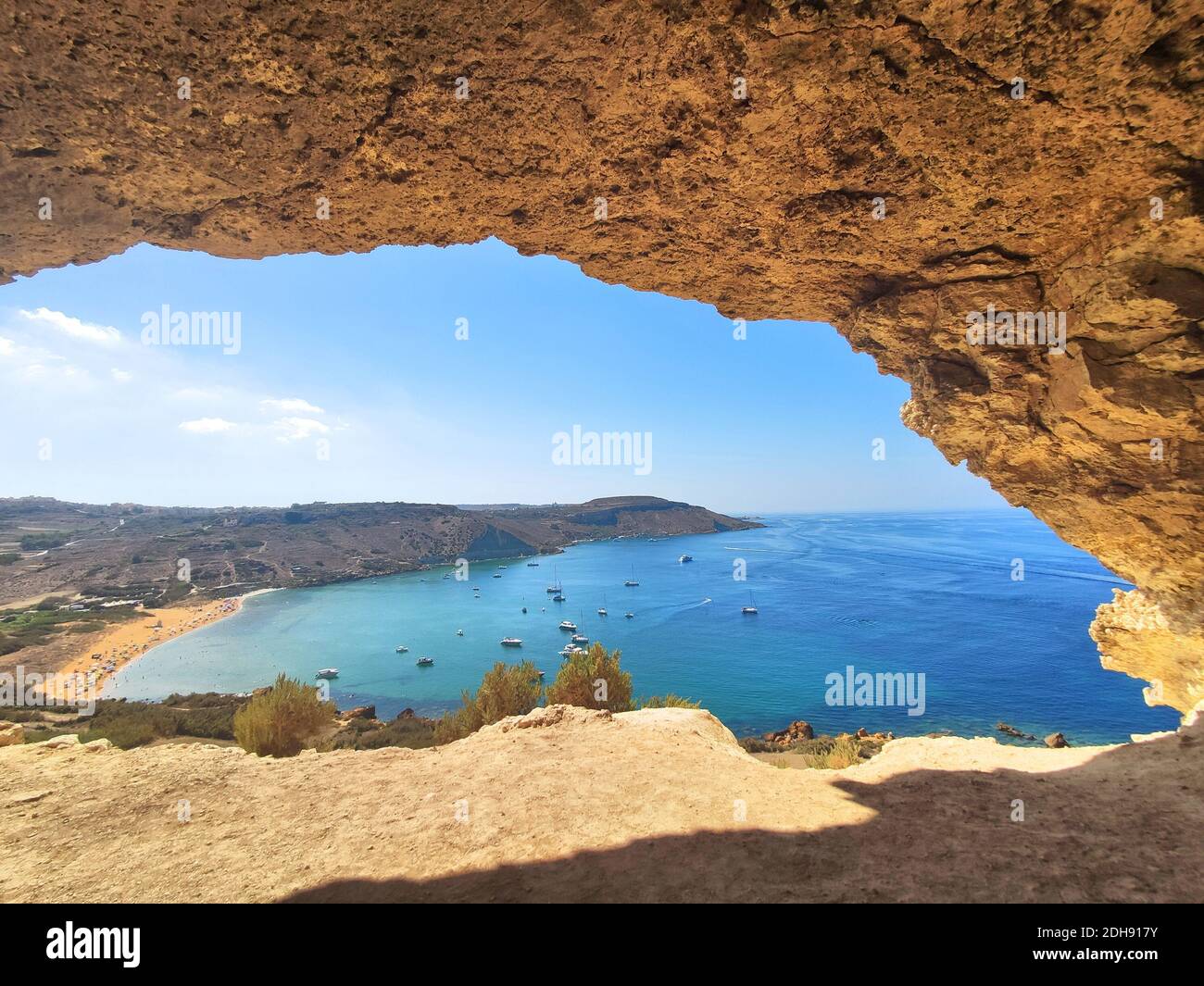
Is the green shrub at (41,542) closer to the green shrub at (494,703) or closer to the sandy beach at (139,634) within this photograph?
the sandy beach at (139,634)

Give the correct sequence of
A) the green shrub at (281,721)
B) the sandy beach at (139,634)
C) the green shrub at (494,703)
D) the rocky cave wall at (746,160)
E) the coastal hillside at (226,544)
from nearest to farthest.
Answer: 1. the rocky cave wall at (746,160)
2. the green shrub at (281,721)
3. the green shrub at (494,703)
4. the sandy beach at (139,634)
5. the coastal hillside at (226,544)

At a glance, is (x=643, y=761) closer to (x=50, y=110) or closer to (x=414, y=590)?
(x=50, y=110)
